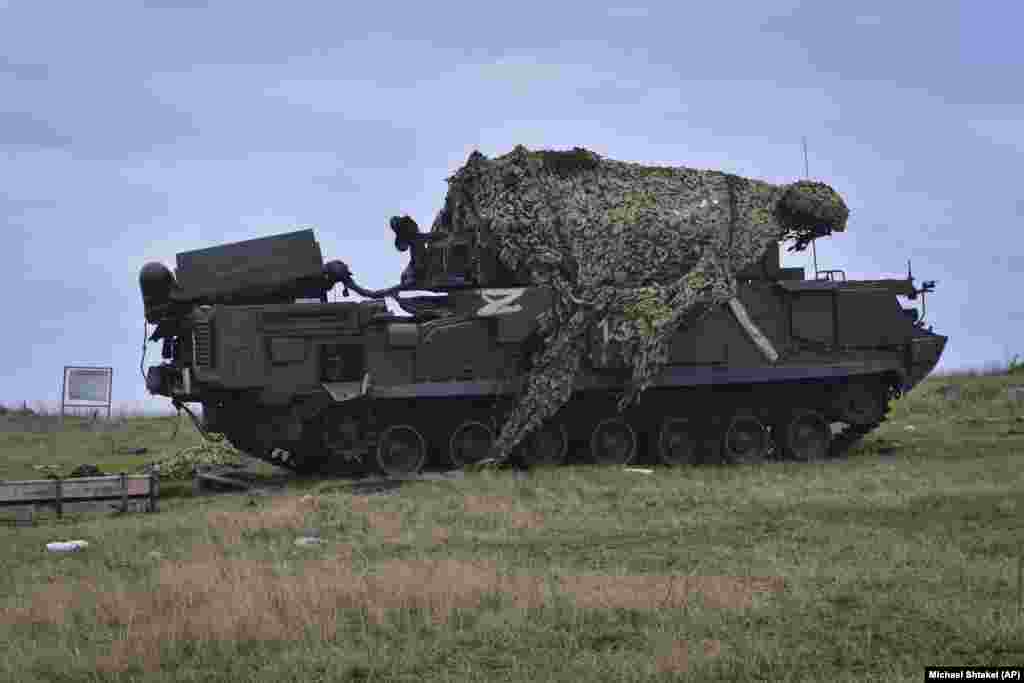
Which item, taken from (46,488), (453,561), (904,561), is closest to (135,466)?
(46,488)

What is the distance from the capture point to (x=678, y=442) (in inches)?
914

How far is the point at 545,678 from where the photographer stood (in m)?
8.29

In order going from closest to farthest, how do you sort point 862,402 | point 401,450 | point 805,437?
1. point 401,450
2. point 805,437
3. point 862,402

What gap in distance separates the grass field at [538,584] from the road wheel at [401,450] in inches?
99.7

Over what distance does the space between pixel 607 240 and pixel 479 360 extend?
116 inches

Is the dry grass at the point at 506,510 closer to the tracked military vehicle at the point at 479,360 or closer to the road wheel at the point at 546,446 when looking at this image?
the tracked military vehicle at the point at 479,360

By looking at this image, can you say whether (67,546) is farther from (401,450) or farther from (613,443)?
(613,443)

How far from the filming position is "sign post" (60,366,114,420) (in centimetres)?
3675

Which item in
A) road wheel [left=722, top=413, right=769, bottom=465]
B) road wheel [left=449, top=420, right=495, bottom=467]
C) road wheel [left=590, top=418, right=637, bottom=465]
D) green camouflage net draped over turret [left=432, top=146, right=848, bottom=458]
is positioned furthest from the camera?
road wheel [left=722, top=413, right=769, bottom=465]

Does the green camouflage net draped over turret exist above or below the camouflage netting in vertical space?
above

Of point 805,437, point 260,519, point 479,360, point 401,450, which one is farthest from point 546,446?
point 260,519

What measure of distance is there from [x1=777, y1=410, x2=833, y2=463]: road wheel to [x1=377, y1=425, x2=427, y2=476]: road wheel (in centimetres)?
658

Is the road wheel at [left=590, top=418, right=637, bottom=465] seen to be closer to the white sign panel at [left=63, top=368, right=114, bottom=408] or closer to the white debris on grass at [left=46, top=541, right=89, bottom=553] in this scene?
the white debris on grass at [left=46, top=541, right=89, bottom=553]

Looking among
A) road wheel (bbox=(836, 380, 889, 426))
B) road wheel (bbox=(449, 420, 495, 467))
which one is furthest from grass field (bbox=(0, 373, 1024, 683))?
road wheel (bbox=(836, 380, 889, 426))
